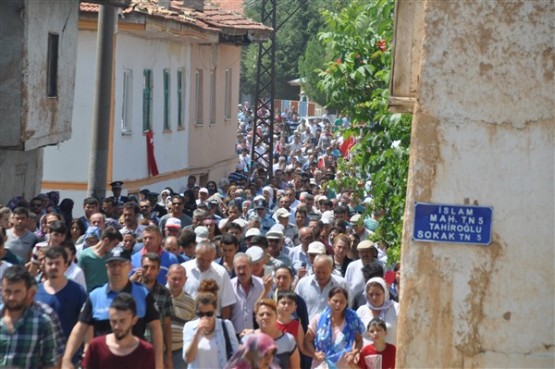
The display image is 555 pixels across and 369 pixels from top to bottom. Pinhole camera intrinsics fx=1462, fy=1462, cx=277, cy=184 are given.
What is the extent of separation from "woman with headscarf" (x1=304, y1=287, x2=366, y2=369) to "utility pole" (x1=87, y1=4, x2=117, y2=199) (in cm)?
1025

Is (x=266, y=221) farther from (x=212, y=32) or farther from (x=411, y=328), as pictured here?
(x=212, y=32)

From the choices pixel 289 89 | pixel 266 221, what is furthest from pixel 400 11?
pixel 289 89

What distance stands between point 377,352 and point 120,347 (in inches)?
96.9

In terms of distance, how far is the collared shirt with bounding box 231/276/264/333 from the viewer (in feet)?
43.5

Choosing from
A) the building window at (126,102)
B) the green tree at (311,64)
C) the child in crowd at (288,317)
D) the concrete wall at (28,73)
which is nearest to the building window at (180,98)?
the building window at (126,102)

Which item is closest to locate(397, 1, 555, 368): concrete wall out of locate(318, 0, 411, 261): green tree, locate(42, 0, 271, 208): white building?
locate(318, 0, 411, 261): green tree

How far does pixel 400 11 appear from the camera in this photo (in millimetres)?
11227

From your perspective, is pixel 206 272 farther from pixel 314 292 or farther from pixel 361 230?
pixel 361 230

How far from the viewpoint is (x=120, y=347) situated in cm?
1017

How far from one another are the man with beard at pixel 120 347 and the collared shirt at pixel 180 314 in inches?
84.1

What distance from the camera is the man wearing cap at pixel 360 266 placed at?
49.1ft

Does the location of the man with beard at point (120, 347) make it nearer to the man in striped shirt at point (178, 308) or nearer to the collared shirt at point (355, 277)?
the man in striped shirt at point (178, 308)

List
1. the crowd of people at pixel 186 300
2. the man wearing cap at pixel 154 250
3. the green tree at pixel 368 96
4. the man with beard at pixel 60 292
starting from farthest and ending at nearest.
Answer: the green tree at pixel 368 96, the man wearing cap at pixel 154 250, the man with beard at pixel 60 292, the crowd of people at pixel 186 300

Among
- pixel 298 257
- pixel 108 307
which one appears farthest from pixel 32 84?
pixel 108 307
